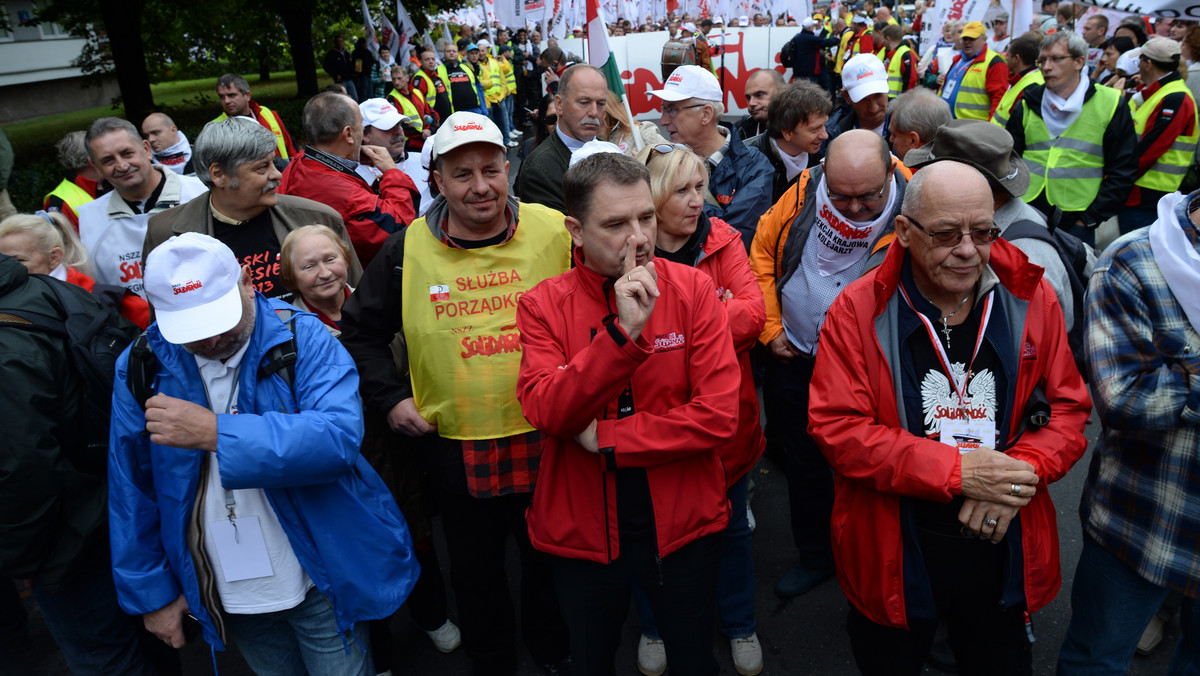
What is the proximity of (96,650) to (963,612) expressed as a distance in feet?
9.89

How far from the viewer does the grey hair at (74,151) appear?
5168mm

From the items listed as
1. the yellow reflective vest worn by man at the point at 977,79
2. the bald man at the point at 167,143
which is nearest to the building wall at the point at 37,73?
the bald man at the point at 167,143

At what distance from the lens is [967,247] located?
222 centimetres

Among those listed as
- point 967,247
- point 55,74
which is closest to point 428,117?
point 967,247

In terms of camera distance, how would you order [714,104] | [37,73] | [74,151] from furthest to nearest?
[37,73]
[74,151]
[714,104]

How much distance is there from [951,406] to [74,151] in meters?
5.50

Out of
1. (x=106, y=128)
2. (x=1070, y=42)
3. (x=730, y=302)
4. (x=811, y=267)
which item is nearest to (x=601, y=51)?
(x=811, y=267)

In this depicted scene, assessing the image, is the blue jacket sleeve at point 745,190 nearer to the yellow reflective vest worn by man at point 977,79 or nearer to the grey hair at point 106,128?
the grey hair at point 106,128

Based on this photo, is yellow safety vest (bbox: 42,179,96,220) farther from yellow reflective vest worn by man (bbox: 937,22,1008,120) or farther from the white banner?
the white banner

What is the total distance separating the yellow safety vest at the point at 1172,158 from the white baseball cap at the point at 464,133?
5.16 meters

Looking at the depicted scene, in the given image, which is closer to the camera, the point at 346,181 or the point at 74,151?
the point at 346,181

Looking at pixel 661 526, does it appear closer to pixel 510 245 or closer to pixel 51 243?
pixel 510 245

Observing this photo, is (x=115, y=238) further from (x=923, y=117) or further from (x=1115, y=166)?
(x=1115, y=166)

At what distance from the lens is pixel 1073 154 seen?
578cm
